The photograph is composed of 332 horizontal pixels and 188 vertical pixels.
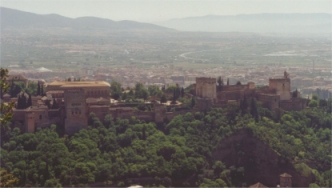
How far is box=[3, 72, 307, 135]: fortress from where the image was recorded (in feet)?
92.5

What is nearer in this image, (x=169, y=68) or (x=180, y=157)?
(x=180, y=157)

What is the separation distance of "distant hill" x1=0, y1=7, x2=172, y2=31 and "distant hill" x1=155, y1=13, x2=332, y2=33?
2460cm

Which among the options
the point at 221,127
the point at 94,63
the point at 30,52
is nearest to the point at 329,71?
the point at 94,63

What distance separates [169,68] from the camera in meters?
73.4

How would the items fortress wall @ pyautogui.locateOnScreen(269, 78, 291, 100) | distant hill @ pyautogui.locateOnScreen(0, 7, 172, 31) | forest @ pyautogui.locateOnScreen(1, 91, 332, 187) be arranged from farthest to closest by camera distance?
distant hill @ pyautogui.locateOnScreen(0, 7, 172, 31) < fortress wall @ pyautogui.locateOnScreen(269, 78, 291, 100) < forest @ pyautogui.locateOnScreen(1, 91, 332, 187)

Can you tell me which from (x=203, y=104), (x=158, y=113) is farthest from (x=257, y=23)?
(x=158, y=113)

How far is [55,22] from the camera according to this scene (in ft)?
402

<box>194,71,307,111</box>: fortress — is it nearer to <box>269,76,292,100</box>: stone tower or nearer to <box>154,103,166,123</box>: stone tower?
<box>269,76,292,100</box>: stone tower

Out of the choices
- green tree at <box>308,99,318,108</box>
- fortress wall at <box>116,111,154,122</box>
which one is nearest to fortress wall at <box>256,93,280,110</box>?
green tree at <box>308,99,318,108</box>

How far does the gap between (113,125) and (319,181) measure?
763 cm

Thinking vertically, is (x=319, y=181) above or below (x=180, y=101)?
below

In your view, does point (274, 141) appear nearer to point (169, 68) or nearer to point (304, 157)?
point (304, 157)

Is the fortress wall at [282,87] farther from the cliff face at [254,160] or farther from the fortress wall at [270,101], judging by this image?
the cliff face at [254,160]

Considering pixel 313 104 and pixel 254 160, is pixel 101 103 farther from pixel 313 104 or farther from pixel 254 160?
pixel 313 104
